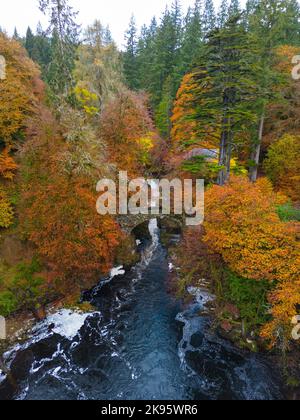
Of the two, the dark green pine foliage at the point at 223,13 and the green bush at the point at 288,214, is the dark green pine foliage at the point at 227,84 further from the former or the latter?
the dark green pine foliage at the point at 223,13

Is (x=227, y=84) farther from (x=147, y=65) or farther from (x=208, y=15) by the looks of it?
(x=208, y=15)

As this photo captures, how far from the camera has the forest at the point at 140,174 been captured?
13336mm

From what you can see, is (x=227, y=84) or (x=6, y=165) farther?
(x=6, y=165)

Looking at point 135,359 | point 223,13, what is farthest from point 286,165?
point 223,13

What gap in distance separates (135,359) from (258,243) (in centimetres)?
854

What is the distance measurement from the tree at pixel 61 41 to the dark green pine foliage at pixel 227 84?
28.2ft

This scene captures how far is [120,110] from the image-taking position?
21484 millimetres

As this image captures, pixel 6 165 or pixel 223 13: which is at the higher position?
pixel 223 13

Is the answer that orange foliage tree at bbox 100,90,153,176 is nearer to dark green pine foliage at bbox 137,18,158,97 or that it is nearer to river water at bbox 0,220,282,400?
river water at bbox 0,220,282,400

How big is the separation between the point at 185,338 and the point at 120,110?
55.0ft

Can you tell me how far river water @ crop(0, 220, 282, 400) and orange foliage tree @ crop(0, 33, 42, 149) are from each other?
1448 cm

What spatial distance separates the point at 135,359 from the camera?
46.3 feet

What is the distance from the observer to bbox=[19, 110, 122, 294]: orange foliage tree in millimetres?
16453
